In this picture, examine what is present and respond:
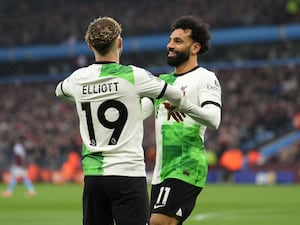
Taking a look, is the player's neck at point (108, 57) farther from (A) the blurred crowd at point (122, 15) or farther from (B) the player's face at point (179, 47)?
(A) the blurred crowd at point (122, 15)

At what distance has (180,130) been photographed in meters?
7.82

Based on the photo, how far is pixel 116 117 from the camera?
6551mm

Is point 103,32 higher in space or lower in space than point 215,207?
higher

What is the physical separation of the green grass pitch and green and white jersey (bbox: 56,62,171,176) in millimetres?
10315

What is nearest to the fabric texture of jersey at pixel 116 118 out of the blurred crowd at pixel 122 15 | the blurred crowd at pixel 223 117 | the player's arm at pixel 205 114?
the player's arm at pixel 205 114

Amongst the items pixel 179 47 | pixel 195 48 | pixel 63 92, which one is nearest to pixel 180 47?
pixel 179 47

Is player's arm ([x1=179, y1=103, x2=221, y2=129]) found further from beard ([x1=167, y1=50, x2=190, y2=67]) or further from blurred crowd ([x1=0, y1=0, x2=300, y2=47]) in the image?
blurred crowd ([x1=0, y1=0, x2=300, y2=47])

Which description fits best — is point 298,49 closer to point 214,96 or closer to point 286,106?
point 286,106

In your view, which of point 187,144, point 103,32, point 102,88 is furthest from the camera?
point 187,144

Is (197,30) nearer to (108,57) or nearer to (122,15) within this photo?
(108,57)

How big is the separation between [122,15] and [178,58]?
4257 cm

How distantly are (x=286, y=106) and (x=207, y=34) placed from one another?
31535mm

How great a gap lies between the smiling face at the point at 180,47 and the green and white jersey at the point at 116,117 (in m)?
1.38

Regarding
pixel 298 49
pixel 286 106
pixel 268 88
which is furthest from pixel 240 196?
pixel 298 49
